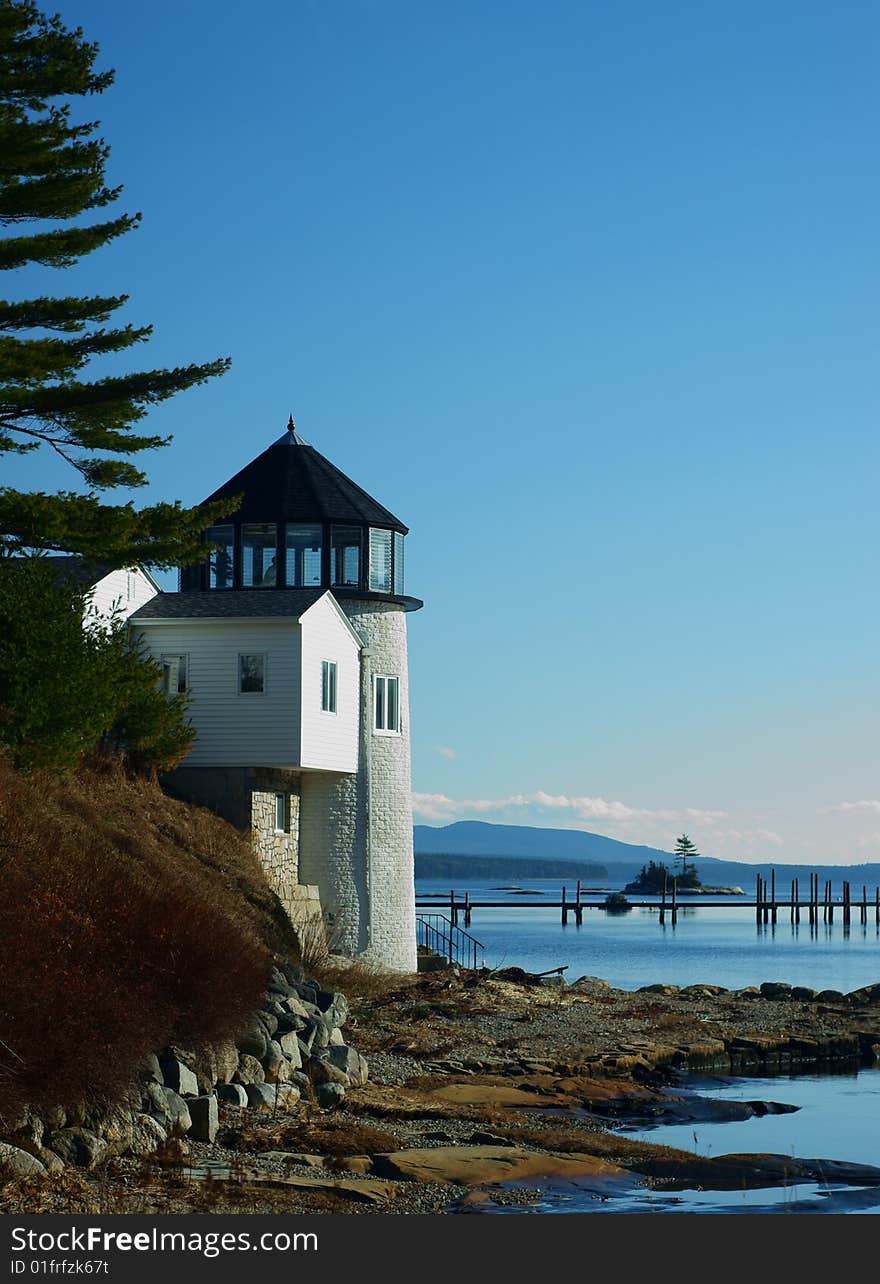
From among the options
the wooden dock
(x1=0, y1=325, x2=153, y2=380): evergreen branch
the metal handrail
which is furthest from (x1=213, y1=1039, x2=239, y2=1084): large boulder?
the wooden dock

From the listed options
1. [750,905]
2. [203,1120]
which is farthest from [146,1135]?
[750,905]

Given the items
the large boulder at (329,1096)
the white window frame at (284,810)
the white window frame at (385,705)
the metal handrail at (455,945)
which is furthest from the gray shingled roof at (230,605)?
the metal handrail at (455,945)

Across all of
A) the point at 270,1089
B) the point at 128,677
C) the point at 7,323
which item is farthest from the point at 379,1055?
the point at 7,323

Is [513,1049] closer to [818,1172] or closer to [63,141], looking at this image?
[818,1172]

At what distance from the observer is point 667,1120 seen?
70.3 feet

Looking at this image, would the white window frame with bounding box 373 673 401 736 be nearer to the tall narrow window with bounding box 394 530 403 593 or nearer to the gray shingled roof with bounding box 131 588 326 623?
the tall narrow window with bounding box 394 530 403 593

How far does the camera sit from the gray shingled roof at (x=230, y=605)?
34469mm

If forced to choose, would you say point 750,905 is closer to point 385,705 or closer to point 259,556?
point 385,705

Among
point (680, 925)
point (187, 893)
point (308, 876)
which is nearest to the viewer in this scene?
point (187, 893)

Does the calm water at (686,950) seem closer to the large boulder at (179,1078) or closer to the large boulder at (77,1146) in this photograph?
the large boulder at (179,1078)

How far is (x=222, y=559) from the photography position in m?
37.6

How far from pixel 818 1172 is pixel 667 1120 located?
3.47m

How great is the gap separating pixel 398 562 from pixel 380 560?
787 millimetres

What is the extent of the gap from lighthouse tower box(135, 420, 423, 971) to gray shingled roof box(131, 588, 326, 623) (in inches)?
1.8
